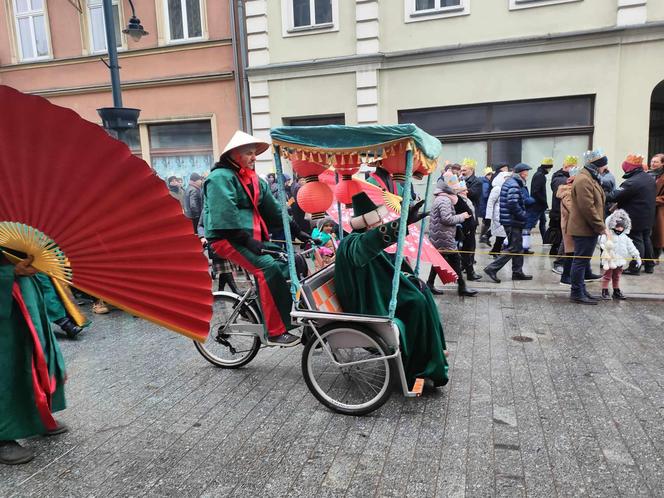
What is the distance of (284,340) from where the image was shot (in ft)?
13.7

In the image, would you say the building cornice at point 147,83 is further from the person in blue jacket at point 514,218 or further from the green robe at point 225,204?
the green robe at point 225,204

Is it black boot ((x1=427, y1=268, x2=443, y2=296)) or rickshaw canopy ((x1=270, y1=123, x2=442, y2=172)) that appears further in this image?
black boot ((x1=427, y1=268, x2=443, y2=296))

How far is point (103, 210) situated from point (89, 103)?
1376 centimetres

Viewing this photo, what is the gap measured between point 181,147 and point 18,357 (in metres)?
11.7

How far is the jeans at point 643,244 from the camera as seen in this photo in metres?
7.59

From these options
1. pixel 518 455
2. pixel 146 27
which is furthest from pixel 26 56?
pixel 518 455

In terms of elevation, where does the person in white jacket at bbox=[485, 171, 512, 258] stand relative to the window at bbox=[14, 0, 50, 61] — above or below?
below

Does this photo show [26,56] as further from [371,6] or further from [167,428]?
[167,428]

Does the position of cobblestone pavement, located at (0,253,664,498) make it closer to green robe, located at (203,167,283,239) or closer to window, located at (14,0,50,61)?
green robe, located at (203,167,283,239)

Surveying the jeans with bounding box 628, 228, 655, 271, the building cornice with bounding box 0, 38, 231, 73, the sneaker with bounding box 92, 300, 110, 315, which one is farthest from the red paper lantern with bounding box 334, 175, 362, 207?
the building cornice with bounding box 0, 38, 231, 73

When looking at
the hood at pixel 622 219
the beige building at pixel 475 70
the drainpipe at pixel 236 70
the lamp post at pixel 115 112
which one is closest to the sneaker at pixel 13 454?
the lamp post at pixel 115 112

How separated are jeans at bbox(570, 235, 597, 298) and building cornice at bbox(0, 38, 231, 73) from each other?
1013 cm

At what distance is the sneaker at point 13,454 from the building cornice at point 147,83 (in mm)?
11412

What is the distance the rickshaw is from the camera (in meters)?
3.31
